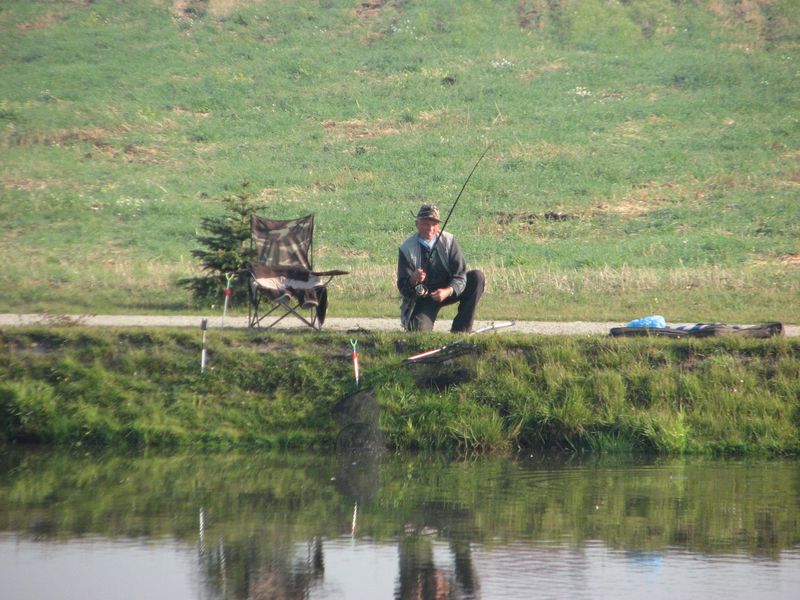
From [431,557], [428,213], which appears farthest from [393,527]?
[428,213]

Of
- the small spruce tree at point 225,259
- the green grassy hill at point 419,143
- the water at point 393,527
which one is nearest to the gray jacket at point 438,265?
the water at point 393,527

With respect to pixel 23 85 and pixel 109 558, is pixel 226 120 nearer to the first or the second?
pixel 23 85

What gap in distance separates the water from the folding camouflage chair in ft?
8.85

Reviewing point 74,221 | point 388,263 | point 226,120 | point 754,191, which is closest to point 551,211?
point 754,191

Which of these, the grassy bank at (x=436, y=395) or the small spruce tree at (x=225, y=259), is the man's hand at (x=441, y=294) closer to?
the grassy bank at (x=436, y=395)

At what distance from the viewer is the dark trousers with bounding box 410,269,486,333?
39.8 feet

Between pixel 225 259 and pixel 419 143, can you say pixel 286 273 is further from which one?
pixel 419 143

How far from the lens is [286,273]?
13.3 metres

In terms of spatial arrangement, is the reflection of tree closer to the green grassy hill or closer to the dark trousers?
the dark trousers

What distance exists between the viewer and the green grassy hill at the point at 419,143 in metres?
21.4

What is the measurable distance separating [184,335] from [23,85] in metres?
39.5

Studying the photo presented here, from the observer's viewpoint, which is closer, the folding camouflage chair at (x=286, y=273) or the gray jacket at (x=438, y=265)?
the gray jacket at (x=438, y=265)

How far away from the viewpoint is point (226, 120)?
149 feet

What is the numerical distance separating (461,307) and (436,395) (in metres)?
1.60
